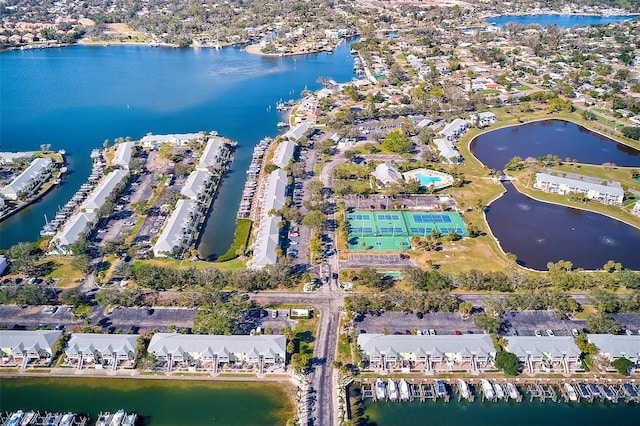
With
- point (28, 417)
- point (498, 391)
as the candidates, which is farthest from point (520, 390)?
point (28, 417)

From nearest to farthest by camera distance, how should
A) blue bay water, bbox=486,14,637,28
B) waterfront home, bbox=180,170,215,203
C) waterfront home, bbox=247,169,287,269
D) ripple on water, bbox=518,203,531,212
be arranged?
waterfront home, bbox=247,169,287,269
waterfront home, bbox=180,170,215,203
ripple on water, bbox=518,203,531,212
blue bay water, bbox=486,14,637,28

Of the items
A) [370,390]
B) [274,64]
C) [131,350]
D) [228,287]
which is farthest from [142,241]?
[274,64]

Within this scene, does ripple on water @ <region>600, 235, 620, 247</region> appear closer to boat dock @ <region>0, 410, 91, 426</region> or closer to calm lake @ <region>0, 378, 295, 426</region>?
calm lake @ <region>0, 378, 295, 426</region>

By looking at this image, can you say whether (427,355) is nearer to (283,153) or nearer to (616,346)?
(616,346)

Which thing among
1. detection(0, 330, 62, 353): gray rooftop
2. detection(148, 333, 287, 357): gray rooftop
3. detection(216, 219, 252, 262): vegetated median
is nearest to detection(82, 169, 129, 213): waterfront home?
detection(216, 219, 252, 262): vegetated median

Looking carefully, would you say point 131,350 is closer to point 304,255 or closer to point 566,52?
point 304,255

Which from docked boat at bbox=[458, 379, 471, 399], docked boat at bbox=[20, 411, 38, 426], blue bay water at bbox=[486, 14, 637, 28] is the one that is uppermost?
blue bay water at bbox=[486, 14, 637, 28]

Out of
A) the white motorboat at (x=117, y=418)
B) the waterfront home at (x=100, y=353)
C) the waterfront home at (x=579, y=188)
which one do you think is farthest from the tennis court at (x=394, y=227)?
the white motorboat at (x=117, y=418)
